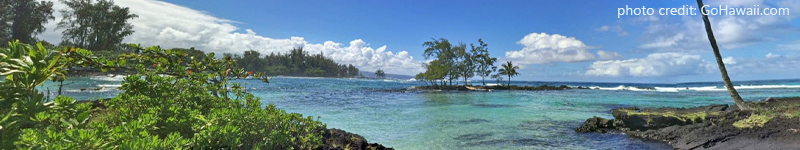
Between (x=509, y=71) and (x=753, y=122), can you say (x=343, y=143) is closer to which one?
(x=753, y=122)

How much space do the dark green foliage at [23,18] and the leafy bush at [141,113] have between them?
43.3 metres

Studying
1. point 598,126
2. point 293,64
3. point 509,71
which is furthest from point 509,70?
point 293,64

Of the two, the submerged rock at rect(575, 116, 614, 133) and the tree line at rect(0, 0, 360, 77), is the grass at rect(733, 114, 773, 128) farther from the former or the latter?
the tree line at rect(0, 0, 360, 77)

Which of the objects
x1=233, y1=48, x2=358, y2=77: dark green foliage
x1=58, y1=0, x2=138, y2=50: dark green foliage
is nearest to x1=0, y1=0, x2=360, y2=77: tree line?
x1=58, y1=0, x2=138, y2=50: dark green foliage

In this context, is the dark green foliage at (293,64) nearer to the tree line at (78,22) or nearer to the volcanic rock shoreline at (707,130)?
the tree line at (78,22)

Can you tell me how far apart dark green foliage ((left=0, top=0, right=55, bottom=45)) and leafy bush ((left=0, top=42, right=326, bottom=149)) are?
1705 inches

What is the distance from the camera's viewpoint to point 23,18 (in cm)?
3497

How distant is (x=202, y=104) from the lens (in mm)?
3424

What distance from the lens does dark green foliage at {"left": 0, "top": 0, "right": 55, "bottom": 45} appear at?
111 ft

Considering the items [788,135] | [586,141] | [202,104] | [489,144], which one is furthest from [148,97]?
[788,135]

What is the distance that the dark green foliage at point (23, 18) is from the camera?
111 ft

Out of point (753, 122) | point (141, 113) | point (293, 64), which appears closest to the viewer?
point (141, 113)

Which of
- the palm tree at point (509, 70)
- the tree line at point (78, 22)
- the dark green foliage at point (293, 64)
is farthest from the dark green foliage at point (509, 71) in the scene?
the dark green foliage at point (293, 64)

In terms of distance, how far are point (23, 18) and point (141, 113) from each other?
46649mm
